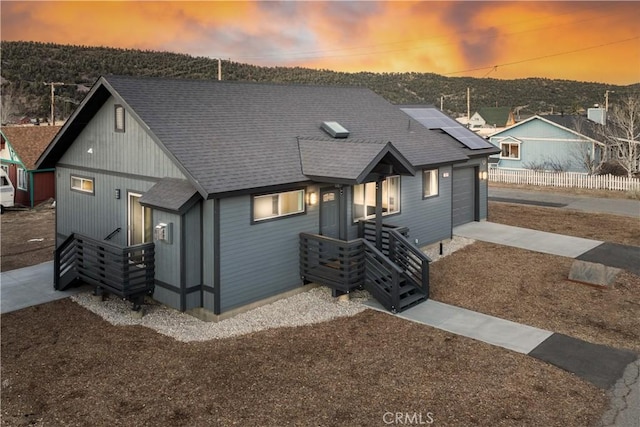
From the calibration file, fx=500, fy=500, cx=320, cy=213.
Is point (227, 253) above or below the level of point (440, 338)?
above

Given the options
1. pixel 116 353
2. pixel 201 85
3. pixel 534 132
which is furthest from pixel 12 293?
pixel 534 132

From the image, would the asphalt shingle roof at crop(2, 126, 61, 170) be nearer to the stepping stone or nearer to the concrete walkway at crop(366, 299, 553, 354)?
the concrete walkway at crop(366, 299, 553, 354)

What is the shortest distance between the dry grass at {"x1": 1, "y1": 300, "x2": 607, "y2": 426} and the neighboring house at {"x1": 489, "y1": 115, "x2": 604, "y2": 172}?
1164 inches

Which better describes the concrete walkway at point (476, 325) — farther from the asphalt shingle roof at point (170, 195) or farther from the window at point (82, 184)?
the window at point (82, 184)

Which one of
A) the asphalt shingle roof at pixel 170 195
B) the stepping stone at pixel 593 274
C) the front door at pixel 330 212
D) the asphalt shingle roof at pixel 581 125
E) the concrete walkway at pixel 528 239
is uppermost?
the asphalt shingle roof at pixel 581 125

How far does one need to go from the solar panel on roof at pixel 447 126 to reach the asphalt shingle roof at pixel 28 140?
66.6ft

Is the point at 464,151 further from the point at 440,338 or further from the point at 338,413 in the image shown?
the point at 338,413

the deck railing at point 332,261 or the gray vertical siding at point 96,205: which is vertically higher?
the gray vertical siding at point 96,205

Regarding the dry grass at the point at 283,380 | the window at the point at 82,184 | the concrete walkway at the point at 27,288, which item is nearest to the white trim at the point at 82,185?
the window at the point at 82,184

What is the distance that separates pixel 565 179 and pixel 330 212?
24.6 metres

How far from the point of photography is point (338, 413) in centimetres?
738

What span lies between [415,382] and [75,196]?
1168 centimetres

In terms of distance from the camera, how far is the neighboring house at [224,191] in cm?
1115

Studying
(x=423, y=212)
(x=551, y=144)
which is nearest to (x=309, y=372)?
(x=423, y=212)
